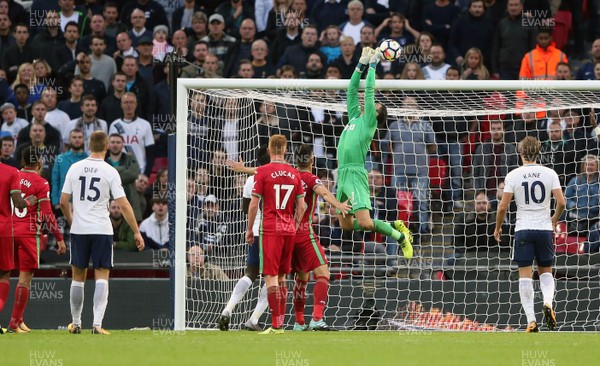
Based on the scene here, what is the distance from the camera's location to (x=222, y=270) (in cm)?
1488

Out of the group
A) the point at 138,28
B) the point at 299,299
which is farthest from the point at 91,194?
the point at 138,28

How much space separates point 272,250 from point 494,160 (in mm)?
5378

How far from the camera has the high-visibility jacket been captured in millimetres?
17656

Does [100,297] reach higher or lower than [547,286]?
lower

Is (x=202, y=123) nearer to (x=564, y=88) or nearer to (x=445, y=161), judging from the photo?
(x=445, y=161)

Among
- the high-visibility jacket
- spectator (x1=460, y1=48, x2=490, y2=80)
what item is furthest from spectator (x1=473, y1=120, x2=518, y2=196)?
the high-visibility jacket

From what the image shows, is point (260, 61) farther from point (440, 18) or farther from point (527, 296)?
point (527, 296)

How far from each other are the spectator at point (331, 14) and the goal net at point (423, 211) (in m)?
3.80

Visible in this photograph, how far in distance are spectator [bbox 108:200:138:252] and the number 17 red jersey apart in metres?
4.98

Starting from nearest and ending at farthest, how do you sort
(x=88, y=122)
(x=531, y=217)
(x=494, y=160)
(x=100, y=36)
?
(x=531, y=217) < (x=494, y=160) < (x=88, y=122) < (x=100, y=36)

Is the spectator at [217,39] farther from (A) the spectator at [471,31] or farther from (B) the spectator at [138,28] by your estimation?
(A) the spectator at [471,31]

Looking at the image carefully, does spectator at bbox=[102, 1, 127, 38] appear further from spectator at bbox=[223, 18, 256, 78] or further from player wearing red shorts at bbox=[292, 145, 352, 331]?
player wearing red shorts at bbox=[292, 145, 352, 331]

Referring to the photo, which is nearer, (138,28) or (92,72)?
(92,72)

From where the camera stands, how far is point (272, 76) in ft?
60.8
